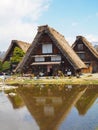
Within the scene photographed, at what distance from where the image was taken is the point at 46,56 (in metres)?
57.0

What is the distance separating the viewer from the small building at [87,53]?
228ft

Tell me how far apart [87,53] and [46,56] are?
54.7 feet

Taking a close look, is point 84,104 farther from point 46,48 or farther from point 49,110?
point 46,48

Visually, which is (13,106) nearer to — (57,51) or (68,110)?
(68,110)

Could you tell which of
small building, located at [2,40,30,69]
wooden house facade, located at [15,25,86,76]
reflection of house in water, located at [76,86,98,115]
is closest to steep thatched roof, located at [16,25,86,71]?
wooden house facade, located at [15,25,86,76]

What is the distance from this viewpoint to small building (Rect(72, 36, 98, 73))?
69.4 metres

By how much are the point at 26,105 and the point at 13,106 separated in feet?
3.35

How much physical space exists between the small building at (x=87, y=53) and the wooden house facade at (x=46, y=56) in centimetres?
1317

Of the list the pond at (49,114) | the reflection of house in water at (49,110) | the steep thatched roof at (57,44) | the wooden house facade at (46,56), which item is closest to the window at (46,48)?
the wooden house facade at (46,56)

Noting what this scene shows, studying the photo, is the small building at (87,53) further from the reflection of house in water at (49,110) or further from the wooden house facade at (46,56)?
the reflection of house in water at (49,110)

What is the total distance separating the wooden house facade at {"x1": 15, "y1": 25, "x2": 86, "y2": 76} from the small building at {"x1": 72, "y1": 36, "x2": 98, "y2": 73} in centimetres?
1317

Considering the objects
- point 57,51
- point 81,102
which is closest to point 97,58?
point 57,51

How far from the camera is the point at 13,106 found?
2298cm

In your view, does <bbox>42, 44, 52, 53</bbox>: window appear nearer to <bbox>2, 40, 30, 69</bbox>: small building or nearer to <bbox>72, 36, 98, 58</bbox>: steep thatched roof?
<bbox>2, 40, 30, 69</bbox>: small building
